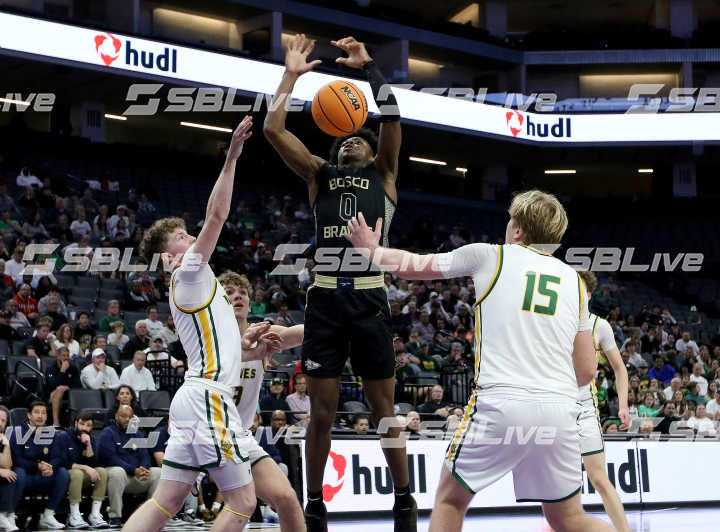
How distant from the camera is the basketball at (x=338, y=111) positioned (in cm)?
577

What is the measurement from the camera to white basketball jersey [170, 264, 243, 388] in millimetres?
5254

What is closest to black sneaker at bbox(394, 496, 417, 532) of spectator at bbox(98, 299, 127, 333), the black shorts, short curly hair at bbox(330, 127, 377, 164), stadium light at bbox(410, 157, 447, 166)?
the black shorts

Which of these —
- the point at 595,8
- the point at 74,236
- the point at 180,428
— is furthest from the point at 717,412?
the point at 595,8

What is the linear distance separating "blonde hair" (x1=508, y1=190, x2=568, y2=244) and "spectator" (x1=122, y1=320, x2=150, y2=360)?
9.64 m

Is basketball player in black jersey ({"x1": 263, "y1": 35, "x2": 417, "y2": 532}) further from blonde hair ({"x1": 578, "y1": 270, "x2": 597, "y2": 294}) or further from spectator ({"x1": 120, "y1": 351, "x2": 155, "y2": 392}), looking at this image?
spectator ({"x1": 120, "y1": 351, "x2": 155, "y2": 392})

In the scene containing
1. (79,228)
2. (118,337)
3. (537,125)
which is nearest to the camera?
(118,337)

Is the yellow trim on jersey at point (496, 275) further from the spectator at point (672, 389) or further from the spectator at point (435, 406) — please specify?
the spectator at point (672, 389)

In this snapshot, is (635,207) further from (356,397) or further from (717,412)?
(356,397)

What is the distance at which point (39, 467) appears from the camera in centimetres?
1020

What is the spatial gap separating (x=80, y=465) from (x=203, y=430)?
20.1 ft

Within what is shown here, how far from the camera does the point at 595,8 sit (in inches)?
1454

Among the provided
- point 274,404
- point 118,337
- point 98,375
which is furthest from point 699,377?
point 98,375

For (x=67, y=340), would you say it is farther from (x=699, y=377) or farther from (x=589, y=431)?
(x=699, y=377)

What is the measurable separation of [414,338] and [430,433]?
14.9 ft
